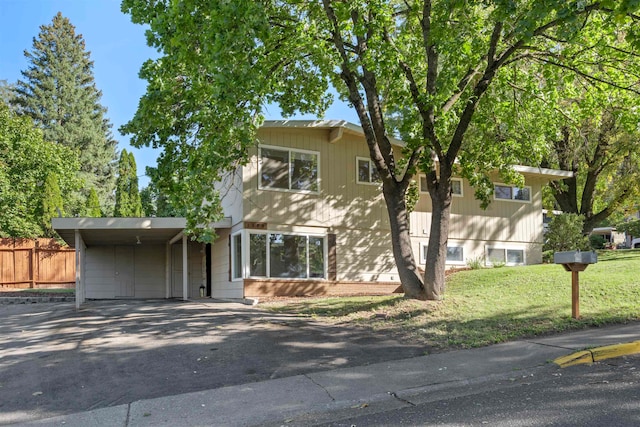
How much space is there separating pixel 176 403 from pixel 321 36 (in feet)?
28.4

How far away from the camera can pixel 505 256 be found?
826 inches

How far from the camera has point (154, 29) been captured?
31.6 feet

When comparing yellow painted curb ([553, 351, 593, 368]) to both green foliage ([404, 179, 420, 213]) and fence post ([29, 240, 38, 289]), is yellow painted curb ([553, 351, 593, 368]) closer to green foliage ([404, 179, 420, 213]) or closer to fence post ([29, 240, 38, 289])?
green foliage ([404, 179, 420, 213])

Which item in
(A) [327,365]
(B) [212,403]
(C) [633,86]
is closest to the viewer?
(B) [212,403]

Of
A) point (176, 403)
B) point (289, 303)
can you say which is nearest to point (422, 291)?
point (289, 303)

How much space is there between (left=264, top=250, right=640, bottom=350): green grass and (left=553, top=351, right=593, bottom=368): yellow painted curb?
156 centimetres

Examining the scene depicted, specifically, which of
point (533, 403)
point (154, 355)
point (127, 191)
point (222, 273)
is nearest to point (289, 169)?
point (222, 273)

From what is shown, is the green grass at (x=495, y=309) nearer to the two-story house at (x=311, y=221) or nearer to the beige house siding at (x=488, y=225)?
the two-story house at (x=311, y=221)

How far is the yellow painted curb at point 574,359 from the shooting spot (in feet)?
23.9

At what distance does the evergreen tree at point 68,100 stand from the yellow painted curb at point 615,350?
40133mm

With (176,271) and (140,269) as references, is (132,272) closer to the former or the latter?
(140,269)

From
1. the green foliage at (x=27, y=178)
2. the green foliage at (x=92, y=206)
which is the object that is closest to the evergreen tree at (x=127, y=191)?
the green foliage at (x=92, y=206)

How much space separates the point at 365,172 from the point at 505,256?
23.2 ft

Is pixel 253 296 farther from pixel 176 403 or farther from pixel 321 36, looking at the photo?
pixel 176 403
